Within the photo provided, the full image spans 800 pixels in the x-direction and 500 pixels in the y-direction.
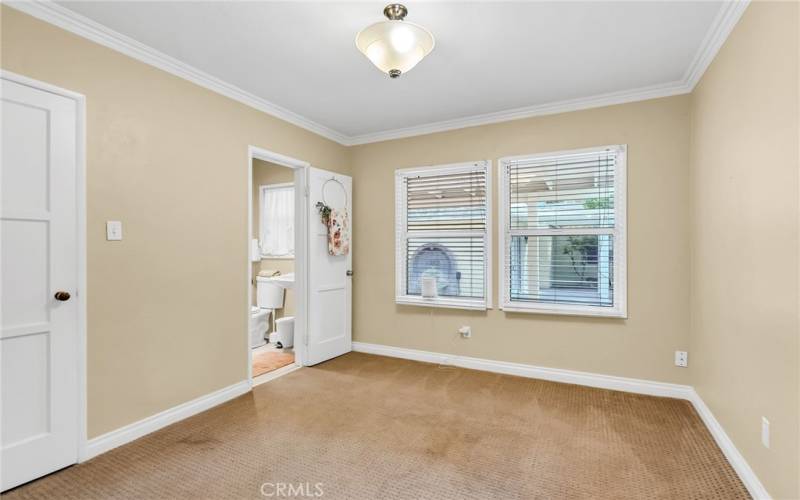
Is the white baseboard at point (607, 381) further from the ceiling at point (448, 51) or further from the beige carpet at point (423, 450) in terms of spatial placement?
the ceiling at point (448, 51)

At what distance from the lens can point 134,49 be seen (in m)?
2.51

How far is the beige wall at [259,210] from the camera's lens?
5.23 metres

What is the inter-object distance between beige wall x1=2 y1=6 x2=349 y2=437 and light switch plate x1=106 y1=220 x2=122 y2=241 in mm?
30

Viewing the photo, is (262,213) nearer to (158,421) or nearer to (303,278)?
(303,278)

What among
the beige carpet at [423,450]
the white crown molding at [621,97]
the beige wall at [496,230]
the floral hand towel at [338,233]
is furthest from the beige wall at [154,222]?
the white crown molding at [621,97]

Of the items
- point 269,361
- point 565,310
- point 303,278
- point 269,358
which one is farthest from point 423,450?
point 269,358

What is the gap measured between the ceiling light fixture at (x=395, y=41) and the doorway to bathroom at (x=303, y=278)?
1636 mm

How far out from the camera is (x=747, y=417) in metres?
2.01

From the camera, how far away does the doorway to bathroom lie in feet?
13.0

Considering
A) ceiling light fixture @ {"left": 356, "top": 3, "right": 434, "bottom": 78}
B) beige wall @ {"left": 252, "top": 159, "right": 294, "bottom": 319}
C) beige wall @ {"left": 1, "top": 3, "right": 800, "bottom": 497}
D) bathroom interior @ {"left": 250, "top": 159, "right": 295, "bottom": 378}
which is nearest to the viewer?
beige wall @ {"left": 1, "top": 3, "right": 800, "bottom": 497}

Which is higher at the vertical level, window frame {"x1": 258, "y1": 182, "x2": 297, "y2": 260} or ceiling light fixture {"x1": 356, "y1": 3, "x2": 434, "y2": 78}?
ceiling light fixture {"x1": 356, "y1": 3, "x2": 434, "y2": 78}

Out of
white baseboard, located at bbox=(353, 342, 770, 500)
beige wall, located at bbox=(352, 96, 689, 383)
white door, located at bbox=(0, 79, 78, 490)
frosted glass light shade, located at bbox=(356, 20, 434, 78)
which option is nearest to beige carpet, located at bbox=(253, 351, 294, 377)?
white baseboard, located at bbox=(353, 342, 770, 500)

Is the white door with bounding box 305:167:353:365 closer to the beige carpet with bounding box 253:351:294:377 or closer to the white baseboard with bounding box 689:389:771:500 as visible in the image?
the beige carpet with bounding box 253:351:294:377

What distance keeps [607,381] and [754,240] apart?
1844mm
